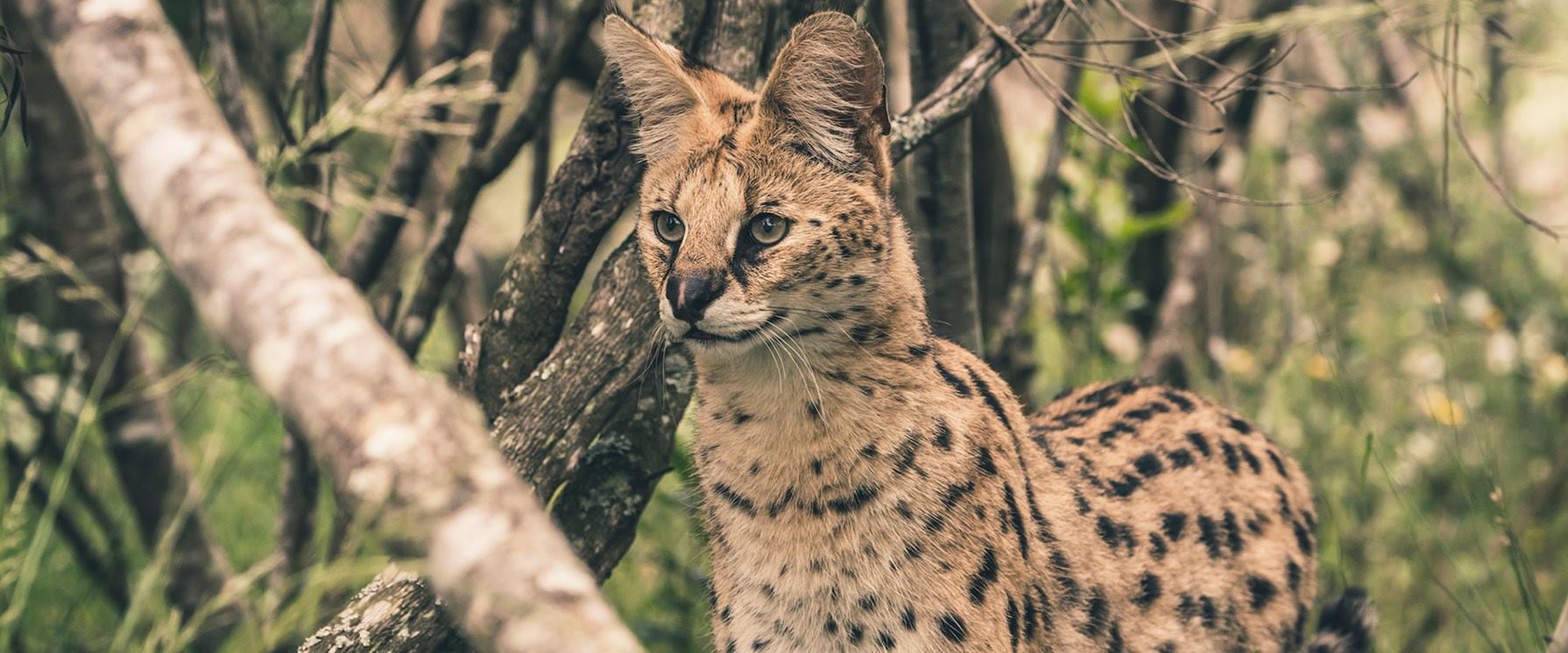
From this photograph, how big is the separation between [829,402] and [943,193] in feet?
3.67

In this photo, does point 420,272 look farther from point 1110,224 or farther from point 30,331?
point 1110,224

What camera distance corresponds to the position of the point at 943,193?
12.9ft

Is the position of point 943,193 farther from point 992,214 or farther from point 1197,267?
point 1197,267

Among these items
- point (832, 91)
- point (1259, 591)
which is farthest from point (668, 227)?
point (1259, 591)

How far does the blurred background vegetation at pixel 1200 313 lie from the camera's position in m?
3.95

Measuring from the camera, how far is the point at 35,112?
14.2ft

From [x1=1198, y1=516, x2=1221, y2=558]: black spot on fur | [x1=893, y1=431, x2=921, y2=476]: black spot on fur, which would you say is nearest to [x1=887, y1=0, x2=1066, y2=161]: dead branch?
[x1=893, y1=431, x2=921, y2=476]: black spot on fur

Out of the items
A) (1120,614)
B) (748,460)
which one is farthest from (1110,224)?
(748,460)

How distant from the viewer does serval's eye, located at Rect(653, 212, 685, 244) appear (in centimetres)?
302

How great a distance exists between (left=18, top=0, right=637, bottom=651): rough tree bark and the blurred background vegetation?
4.46ft

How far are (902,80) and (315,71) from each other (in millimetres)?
8211

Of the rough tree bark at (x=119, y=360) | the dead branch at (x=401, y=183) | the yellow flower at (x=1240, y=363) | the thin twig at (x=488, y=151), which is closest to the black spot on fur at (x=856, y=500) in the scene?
the thin twig at (x=488, y=151)

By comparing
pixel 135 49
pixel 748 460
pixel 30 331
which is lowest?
pixel 30 331

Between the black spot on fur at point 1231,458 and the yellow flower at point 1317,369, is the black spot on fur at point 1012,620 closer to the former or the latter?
the black spot on fur at point 1231,458
